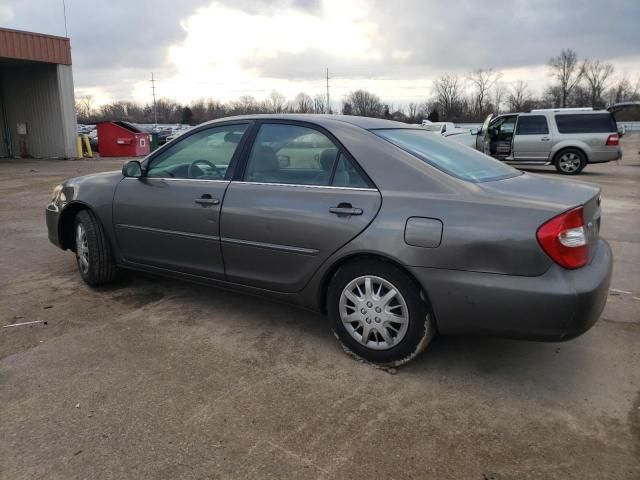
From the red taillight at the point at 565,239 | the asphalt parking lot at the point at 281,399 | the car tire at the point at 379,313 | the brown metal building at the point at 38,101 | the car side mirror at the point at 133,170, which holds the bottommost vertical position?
the asphalt parking lot at the point at 281,399

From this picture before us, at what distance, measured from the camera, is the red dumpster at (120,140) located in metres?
24.3

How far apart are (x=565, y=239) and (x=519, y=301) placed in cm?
40

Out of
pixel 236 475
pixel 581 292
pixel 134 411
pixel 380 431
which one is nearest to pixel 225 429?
pixel 236 475

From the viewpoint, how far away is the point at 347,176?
10.8 ft

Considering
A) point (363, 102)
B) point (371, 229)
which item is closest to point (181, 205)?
point (371, 229)

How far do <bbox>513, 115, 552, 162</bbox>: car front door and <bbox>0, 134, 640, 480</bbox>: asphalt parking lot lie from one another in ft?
38.5

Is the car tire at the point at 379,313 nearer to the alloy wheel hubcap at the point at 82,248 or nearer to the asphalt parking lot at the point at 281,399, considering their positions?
the asphalt parking lot at the point at 281,399

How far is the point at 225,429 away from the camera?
262cm

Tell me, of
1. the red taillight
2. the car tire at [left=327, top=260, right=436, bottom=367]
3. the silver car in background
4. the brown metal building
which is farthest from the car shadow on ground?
the brown metal building

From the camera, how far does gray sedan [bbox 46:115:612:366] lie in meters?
2.74

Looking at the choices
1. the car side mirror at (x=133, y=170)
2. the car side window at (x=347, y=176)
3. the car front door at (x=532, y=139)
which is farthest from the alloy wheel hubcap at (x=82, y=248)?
the car front door at (x=532, y=139)

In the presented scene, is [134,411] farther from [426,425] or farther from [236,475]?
[426,425]

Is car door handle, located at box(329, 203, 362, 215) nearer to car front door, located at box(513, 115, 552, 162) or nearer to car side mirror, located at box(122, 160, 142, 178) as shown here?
car side mirror, located at box(122, 160, 142, 178)

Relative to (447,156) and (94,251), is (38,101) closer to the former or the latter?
(94,251)
